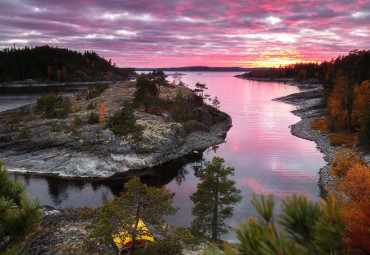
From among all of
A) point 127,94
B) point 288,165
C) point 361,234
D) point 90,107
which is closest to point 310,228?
point 361,234

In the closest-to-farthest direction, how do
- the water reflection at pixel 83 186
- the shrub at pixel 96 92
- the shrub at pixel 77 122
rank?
the water reflection at pixel 83 186, the shrub at pixel 77 122, the shrub at pixel 96 92

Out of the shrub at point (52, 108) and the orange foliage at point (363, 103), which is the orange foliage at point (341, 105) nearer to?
the orange foliage at point (363, 103)

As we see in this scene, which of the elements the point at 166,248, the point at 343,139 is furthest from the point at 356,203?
the point at 343,139

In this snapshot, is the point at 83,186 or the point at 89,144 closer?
the point at 83,186

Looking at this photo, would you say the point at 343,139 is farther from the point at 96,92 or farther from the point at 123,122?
the point at 96,92

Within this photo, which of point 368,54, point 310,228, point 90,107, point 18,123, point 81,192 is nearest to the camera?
point 310,228

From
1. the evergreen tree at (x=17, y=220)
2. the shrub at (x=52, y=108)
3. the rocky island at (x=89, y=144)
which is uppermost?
the evergreen tree at (x=17, y=220)

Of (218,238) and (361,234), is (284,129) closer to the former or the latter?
(218,238)

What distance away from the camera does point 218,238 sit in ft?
88.5

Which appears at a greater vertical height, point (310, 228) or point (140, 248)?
point (310, 228)

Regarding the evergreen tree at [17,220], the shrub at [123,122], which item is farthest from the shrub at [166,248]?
the shrub at [123,122]

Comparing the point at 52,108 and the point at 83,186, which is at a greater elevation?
the point at 52,108

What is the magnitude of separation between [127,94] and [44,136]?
3829cm

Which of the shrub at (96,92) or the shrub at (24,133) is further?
the shrub at (96,92)
